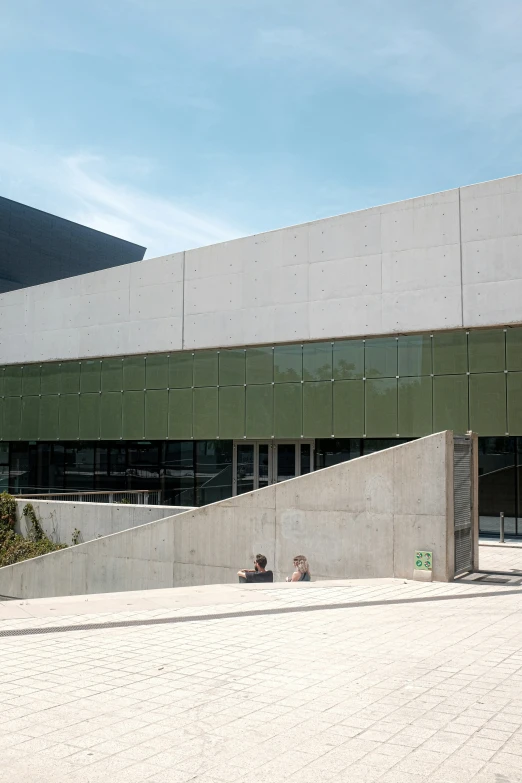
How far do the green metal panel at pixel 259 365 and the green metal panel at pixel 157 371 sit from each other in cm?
373

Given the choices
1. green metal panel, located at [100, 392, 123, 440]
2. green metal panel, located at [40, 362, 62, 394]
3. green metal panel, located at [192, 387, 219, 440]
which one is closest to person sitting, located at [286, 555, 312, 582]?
green metal panel, located at [192, 387, 219, 440]

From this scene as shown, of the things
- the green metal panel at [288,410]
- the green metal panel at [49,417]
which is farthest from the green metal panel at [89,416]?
the green metal panel at [288,410]

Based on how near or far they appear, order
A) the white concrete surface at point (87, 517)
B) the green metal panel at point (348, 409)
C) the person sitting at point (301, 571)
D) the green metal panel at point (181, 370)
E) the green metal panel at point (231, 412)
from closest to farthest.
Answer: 1. the person sitting at point (301, 571)
2. the white concrete surface at point (87, 517)
3. the green metal panel at point (348, 409)
4. the green metal panel at point (231, 412)
5. the green metal panel at point (181, 370)

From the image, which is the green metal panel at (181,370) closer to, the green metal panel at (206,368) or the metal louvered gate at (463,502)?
the green metal panel at (206,368)

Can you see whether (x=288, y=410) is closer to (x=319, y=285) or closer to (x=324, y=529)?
(x=319, y=285)

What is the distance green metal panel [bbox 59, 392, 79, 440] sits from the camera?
A: 32.0m

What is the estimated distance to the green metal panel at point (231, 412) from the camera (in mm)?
27234

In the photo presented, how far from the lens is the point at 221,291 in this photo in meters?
27.5

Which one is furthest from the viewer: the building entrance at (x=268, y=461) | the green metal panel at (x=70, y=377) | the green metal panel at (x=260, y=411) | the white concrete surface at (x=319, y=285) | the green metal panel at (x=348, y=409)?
the green metal panel at (x=70, y=377)

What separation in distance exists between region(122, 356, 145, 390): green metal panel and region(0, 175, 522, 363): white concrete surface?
0.41 meters

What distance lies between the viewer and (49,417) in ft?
108

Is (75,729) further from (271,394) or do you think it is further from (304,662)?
(271,394)

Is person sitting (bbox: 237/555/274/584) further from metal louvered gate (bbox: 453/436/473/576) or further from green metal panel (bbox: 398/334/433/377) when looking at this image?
green metal panel (bbox: 398/334/433/377)

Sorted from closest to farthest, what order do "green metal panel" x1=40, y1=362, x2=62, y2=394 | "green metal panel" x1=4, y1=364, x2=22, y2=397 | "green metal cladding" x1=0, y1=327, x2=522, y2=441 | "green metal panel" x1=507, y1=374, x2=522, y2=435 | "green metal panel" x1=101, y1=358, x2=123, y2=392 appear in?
1. "green metal panel" x1=507, y1=374, x2=522, y2=435
2. "green metal cladding" x1=0, y1=327, x2=522, y2=441
3. "green metal panel" x1=101, y1=358, x2=123, y2=392
4. "green metal panel" x1=40, y1=362, x2=62, y2=394
5. "green metal panel" x1=4, y1=364, x2=22, y2=397
